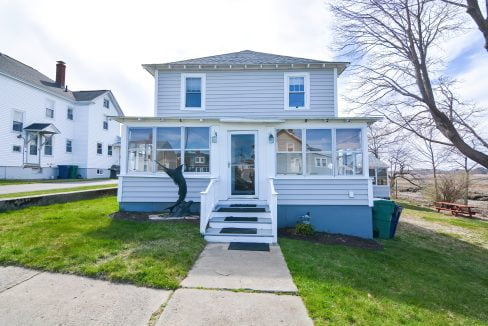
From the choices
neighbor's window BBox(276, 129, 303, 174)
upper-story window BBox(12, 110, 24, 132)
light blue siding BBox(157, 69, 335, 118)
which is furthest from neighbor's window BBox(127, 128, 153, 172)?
upper-story window BBox(12, 110, 24, 132)

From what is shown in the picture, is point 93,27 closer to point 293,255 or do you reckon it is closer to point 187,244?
point 187,244

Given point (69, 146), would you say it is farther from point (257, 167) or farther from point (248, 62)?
point (257, 167)

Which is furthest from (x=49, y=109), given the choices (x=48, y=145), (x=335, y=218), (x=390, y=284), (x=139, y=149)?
(x=390, y=284)

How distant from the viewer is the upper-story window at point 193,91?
32.6 feet

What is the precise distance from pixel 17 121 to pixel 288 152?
775 inches

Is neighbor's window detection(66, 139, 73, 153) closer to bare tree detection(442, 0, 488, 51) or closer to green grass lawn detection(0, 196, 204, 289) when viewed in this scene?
green grass lawn detection(0, 196, 204, 289)

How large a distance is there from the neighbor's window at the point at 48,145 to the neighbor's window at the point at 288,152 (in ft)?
64.1

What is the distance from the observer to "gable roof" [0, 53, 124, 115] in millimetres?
17219

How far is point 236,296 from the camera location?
338cm

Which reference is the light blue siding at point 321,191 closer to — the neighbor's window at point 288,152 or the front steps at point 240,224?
the neighbor's window at point 288,152

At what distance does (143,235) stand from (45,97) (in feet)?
66.9

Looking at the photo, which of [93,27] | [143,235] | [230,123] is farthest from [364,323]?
[93,27]

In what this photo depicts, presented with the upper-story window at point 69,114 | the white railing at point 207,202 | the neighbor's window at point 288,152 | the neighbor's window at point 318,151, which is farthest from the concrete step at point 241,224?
the upper-story window at point 69,114

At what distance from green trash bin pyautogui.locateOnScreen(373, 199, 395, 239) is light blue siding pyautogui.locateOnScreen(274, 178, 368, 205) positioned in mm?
827
